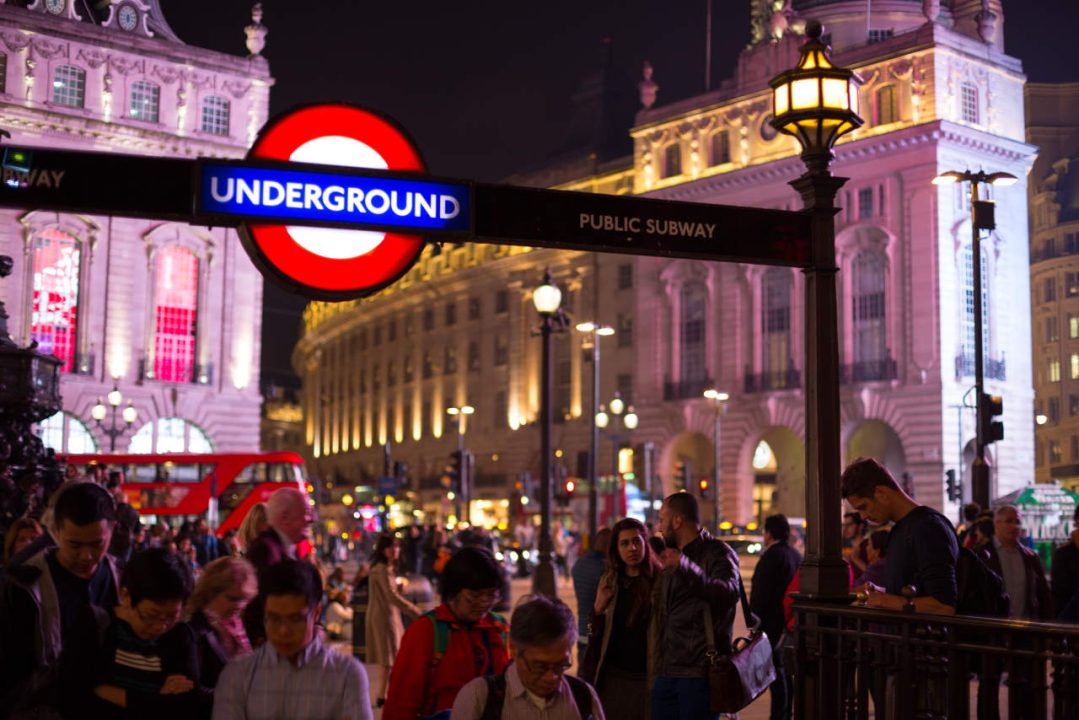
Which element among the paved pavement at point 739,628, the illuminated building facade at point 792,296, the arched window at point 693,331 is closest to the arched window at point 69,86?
the illuminated building facade at point 792,296

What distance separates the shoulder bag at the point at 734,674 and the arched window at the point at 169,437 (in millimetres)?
54769

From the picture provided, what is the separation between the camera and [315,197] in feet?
20.9

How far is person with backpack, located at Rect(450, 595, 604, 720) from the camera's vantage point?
4777 mm

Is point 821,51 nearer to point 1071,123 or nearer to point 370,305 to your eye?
point 1071,123

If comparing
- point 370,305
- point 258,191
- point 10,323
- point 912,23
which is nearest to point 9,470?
point 258,191

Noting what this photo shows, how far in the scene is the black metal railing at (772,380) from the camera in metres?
65.0

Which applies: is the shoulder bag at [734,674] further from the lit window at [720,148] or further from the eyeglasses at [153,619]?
the lit window at [720,148]

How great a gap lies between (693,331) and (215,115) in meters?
24.9

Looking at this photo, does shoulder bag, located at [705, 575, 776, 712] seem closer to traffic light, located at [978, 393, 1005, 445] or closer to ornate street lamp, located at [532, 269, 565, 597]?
ornate street lamp, located at [532, 269, 565, 597]

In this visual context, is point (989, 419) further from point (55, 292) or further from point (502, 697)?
point (55, 292)

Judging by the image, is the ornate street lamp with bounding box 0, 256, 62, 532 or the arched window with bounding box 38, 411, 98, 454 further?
the arched window with bounding box 38, 411, 98, 454

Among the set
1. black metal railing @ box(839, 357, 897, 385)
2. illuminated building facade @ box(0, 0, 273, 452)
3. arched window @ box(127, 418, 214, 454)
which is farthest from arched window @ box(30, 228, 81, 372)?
black metal railing @ box(839, 357, 897, 385)

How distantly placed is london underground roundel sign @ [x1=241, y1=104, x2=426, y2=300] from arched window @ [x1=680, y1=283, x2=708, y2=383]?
63.6 meters

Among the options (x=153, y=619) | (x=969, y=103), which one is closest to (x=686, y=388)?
(x=969, y=103)
